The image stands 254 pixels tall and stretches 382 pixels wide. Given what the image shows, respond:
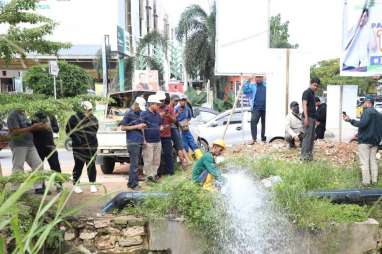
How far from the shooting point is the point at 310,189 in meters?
7.22

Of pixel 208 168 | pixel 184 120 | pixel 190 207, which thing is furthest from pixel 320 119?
pixel 190 207

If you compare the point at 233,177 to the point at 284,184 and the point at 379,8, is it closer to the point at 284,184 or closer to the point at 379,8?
the point at 284,184

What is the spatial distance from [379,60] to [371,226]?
216 inches

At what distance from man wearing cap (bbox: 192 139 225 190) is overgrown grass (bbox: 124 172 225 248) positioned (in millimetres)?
154

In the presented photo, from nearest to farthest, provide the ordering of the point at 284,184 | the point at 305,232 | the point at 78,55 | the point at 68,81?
1. the point at 305,232
2. the point at 284,184
3. the point at 68,81
4. the point at 78,55

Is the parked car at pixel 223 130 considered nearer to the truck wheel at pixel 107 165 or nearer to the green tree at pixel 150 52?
the truck wheel at pixel 107 165

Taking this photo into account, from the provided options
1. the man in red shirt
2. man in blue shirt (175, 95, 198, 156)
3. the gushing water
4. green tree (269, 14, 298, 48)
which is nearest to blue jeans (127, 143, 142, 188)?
the man in red shirt

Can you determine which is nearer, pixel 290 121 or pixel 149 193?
pixel 149 193

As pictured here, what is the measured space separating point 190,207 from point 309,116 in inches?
150

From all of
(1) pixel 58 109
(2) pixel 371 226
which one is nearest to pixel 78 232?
(1) pixel 58 109

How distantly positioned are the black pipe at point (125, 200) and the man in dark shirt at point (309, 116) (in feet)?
11.9

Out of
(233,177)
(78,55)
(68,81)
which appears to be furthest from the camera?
(78,55)

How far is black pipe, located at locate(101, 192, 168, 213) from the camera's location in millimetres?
6723

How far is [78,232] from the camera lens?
650cm
